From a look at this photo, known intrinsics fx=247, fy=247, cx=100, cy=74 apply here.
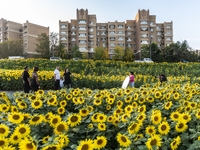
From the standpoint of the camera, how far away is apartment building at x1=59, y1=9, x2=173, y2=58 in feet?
210

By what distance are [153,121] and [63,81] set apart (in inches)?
409

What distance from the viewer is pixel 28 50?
6400 centimetres

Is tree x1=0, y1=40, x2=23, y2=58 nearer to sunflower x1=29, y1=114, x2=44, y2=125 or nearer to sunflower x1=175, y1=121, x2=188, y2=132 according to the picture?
sunflower x1=29, y1=114, x2=44, y2=125

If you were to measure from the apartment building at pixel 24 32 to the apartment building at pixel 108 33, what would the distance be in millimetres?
7603

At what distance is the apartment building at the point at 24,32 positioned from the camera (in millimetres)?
65125

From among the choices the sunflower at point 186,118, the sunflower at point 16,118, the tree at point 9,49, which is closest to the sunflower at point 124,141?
the sunflower at point 186,118

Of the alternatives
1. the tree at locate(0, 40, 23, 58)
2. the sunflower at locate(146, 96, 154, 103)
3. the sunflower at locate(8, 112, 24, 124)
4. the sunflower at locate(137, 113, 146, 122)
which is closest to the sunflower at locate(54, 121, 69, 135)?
the sunflower at locate(8, 112, 24, 124)

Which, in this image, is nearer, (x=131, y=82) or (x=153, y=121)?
(x=153, y=121)

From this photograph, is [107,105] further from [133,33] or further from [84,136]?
[133,33]

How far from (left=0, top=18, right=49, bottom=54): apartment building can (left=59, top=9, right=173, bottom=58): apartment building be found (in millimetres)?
7603

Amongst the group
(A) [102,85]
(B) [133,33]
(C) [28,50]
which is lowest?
(A) [102,85]

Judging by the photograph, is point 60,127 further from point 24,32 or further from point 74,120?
point 24,32

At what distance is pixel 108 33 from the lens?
214 ft

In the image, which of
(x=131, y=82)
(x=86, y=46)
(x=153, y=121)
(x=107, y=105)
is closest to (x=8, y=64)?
(x=131, y=82)
